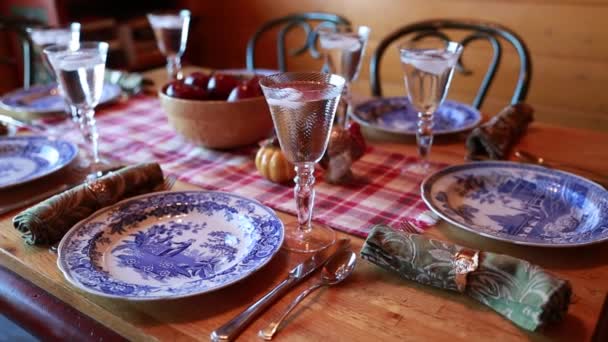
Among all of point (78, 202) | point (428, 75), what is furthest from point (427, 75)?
point (78, 202)

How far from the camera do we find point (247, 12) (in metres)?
3.01

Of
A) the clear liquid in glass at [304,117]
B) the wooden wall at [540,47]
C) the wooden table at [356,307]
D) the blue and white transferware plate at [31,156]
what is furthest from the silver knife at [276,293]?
the wooden wall at [540,47]

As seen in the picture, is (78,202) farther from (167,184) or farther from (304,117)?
(304,117)

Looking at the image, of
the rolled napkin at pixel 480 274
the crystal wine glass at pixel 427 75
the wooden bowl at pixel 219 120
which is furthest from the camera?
the wooden bowl at pixel 219 120

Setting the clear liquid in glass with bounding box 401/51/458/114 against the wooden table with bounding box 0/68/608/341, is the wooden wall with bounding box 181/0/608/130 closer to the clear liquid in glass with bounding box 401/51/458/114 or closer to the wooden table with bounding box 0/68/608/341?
the clear liquid in glass with bounding box 401/51/458/114

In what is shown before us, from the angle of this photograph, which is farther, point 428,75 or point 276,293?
point 428,75

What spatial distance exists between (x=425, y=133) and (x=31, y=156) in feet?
2.37

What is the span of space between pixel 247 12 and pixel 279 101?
251cm

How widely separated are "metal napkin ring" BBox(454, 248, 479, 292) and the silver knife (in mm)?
147

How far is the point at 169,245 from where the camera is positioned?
0.70m

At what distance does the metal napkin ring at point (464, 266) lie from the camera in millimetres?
582

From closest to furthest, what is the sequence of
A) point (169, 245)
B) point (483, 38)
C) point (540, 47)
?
point (169, 245) → point (483, 38) → point (540, 47)

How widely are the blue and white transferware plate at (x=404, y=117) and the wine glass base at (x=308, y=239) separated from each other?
0.41 m

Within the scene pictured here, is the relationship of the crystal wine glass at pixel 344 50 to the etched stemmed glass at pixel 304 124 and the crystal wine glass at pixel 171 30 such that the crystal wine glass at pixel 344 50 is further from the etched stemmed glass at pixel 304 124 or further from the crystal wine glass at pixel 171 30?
the crystal wine glass at pixel 171 30
